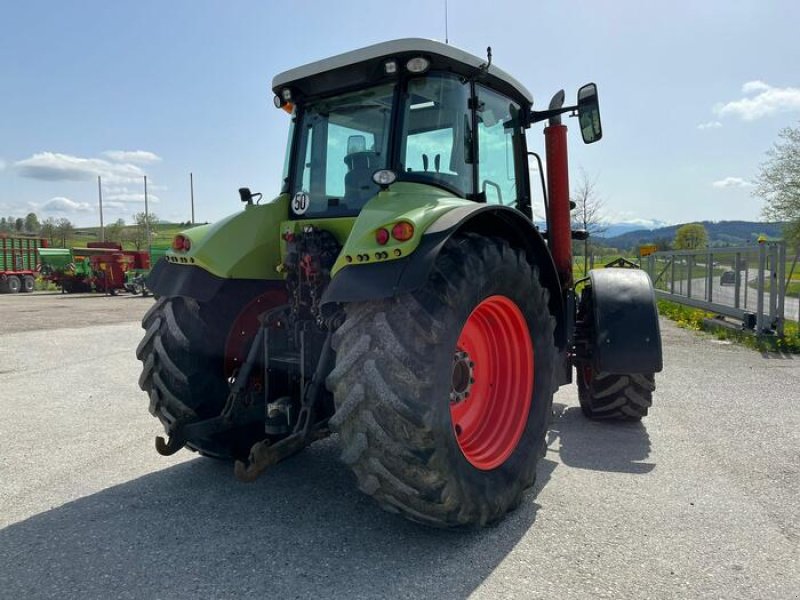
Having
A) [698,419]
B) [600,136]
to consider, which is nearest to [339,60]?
[600,136]

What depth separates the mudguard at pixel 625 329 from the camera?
4.26 metres

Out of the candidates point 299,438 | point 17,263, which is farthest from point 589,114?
point 17,263

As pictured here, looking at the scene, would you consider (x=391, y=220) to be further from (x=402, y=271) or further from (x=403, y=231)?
(x=402, y=271)

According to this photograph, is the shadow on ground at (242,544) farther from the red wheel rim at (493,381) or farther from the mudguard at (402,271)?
the mudguard at (402,271)

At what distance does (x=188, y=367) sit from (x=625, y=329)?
3.04 meters

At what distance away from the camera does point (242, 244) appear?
11.8 ft

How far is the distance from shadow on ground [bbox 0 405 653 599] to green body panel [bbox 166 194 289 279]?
4.29 feet

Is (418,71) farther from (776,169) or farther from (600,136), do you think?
(776,169)

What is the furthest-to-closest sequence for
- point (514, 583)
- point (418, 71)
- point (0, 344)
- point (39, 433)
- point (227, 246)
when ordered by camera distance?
1. point (0, 344)
2. point (39, 433)
3. point (227, 246)
4. point (418, 71)
5. point (514, 583)

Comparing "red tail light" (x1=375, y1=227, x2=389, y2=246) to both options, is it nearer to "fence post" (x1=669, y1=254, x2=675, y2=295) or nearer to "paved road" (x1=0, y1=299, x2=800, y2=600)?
"paved road" (x1=0, y1=299, x2=800, y2=600)

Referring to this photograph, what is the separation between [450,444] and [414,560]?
0.55m

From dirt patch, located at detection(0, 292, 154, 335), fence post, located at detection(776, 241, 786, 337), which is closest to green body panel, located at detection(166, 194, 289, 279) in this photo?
fence post, located at detection(776, 241, 786, 337)

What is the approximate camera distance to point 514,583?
96.8 inches

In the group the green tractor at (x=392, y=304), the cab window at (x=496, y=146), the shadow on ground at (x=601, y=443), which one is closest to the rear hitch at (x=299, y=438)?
the green tractor at (x=392, y=304)
